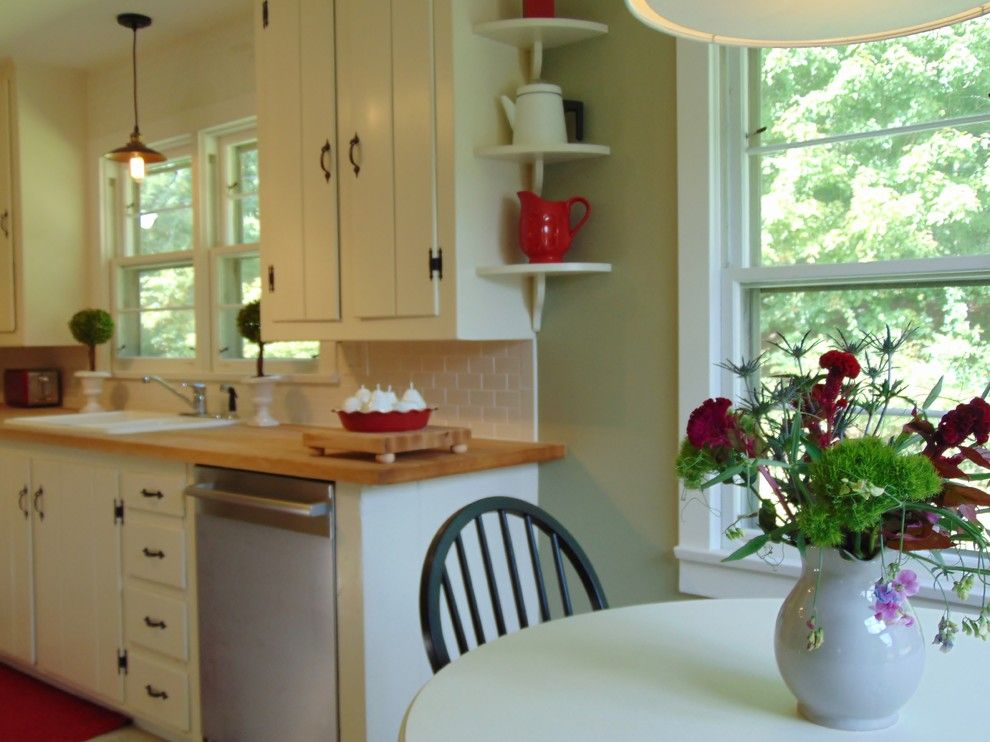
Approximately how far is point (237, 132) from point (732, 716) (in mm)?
3297

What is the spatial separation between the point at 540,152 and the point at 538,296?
41 centimetres

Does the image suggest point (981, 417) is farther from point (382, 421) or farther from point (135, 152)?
point (135, 152)

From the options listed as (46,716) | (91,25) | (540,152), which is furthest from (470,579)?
(91,25)

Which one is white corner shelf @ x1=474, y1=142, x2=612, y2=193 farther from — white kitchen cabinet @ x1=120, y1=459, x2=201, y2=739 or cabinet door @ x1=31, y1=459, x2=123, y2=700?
cabinet door @ x1=31, y1=459, x2=123, y2=700

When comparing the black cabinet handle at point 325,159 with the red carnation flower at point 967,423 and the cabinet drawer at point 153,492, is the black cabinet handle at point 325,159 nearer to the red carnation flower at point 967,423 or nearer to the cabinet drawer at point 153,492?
the cabinet drawer at point 153,492

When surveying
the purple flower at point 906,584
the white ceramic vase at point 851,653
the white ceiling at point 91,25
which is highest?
the white ceiling at point 91,25

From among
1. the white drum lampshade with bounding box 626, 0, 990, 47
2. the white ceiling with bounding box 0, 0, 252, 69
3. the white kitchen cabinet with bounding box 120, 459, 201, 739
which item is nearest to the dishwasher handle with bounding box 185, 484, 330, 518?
the white kitchen cabinet with bounding box 120, 459, 201, 739

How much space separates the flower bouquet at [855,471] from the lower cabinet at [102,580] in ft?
7.05

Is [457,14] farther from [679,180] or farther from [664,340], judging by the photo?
[664,340]

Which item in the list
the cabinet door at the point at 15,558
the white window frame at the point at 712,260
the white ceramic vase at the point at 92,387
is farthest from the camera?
the white ceramic vase at the point at 92,387

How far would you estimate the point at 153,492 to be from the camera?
303 cm

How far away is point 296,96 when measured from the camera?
3074 millimetres

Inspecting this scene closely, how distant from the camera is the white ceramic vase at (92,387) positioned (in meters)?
4.27

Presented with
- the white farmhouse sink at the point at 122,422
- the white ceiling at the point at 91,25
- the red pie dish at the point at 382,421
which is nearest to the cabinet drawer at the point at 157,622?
the white farmhouse sink at the point at 122,422
